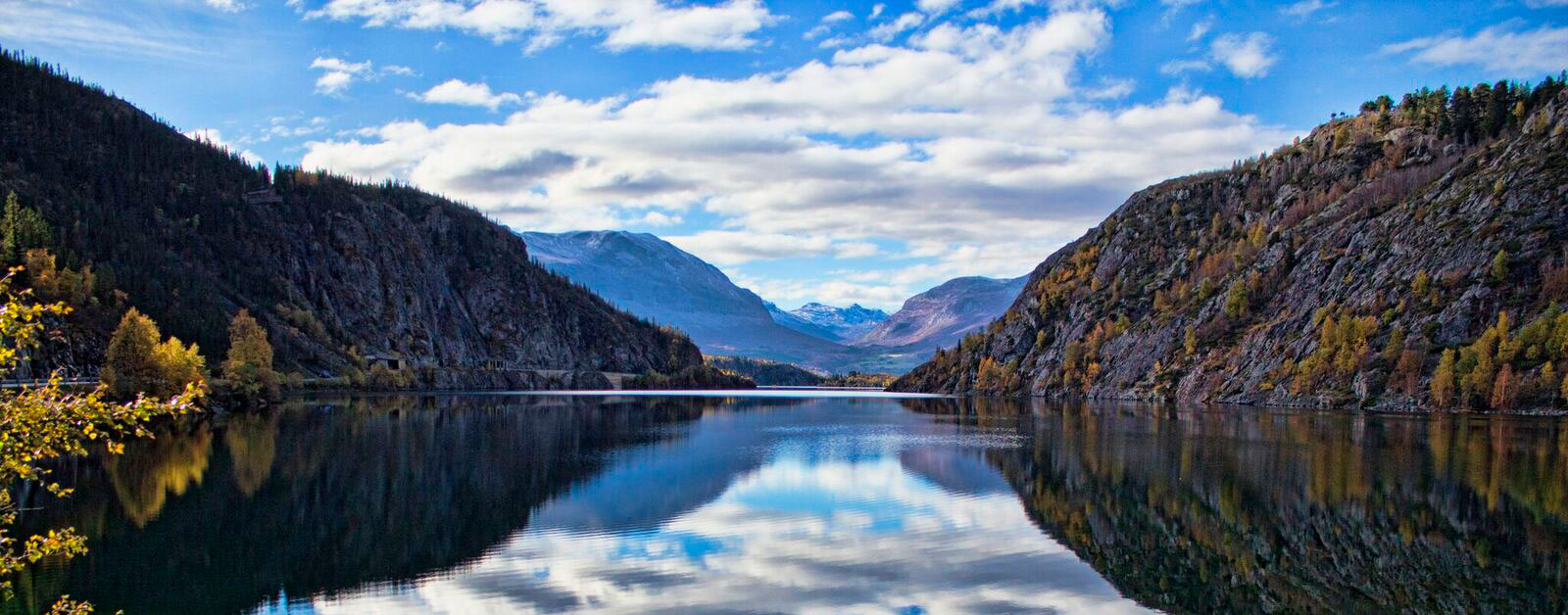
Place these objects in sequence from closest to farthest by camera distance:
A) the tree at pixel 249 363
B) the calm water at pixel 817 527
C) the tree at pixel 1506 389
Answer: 1. the calm water at pixel 817 527
2. the tree at pixel 1506 389
3. the tree at pixel 249 363

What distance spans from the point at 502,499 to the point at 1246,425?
73.4 metres

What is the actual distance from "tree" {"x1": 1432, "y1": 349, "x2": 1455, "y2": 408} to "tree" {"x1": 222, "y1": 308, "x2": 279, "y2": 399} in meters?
135

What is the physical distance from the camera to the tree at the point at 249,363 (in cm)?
→ 12001

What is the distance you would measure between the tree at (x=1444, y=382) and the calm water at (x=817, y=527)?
1684 inches

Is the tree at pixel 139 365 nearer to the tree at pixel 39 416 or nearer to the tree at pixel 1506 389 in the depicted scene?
the tree at pixel 39 416

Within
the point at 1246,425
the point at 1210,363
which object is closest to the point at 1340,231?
the point at 1210,363

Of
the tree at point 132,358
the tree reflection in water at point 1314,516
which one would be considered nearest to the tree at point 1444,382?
the tree reflection in water at point 1314,516

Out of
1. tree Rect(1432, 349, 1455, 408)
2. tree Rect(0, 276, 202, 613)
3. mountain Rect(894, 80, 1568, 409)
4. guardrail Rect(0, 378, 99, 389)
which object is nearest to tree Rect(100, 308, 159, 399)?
guardrail Rect(0, 378, 99, 389)

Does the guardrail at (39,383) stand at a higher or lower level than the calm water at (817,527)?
higher

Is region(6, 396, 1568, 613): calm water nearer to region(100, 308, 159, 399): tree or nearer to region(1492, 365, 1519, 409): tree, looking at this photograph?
region(100, 308, 159, 399): tree

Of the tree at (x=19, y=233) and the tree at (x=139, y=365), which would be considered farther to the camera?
the tree at (x=19, y=233)

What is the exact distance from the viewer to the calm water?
27172 mm

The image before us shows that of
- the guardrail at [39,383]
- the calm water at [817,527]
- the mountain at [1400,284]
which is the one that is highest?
the mountain at [1400,284]

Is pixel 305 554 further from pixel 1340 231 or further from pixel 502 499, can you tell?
pixel 1340 231
